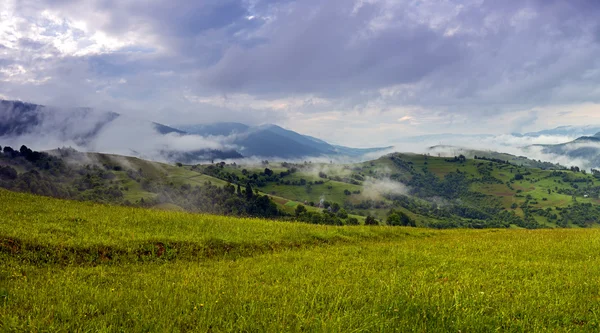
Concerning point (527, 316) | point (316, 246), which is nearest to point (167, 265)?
point (316, 246)

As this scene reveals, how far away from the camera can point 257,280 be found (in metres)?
10.6

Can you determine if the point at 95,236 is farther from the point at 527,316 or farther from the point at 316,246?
the point at 527,316

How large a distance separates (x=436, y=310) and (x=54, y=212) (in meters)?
20.7

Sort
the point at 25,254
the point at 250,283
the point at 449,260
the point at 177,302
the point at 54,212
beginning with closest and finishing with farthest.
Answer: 1. the point at 177,302
2. the point at 250,283
3. the point at 25,254
4. the point at 449,260
5. the point at 54,212

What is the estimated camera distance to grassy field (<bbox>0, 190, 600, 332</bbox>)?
6812 mm

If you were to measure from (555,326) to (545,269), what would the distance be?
22.8 feet

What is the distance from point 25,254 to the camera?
491 inches

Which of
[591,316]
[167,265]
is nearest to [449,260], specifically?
[591,316]

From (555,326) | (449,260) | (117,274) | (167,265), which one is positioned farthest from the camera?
(449,260)

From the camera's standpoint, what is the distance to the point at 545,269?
13.0 metres

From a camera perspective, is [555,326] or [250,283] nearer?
[555,326]

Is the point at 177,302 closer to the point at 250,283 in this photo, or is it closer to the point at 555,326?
the point at 250,283

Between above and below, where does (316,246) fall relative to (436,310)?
below

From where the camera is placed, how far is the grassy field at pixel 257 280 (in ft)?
22.4
